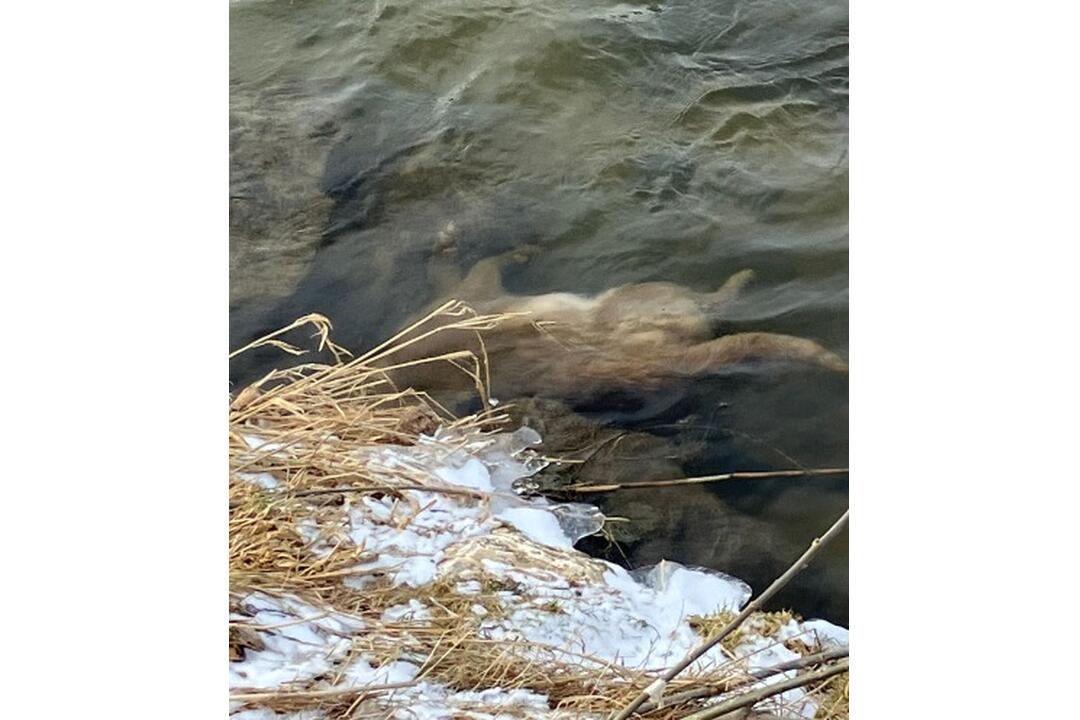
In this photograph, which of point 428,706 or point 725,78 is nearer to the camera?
point 428,706

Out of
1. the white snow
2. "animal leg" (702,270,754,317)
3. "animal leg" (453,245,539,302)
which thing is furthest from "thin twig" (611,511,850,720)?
"animal leg" (453,245,539,302)

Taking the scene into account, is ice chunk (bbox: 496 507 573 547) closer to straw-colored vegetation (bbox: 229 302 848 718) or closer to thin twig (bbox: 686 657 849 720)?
straw-colored vegetation (bbox: 229 302 848 718)

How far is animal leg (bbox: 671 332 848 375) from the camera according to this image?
1836 mm

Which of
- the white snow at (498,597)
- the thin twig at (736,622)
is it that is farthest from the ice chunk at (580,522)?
the thin twig at (736,622)

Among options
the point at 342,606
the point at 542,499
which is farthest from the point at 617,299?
the point at 342,606

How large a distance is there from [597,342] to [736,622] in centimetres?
49

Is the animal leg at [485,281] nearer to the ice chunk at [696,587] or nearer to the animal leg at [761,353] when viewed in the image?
the animal leg at [761,353]

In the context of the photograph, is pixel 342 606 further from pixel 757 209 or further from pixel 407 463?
pixel 757 209

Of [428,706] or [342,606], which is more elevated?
[342,606]

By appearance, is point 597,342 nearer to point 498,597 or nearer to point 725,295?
point 725,295
